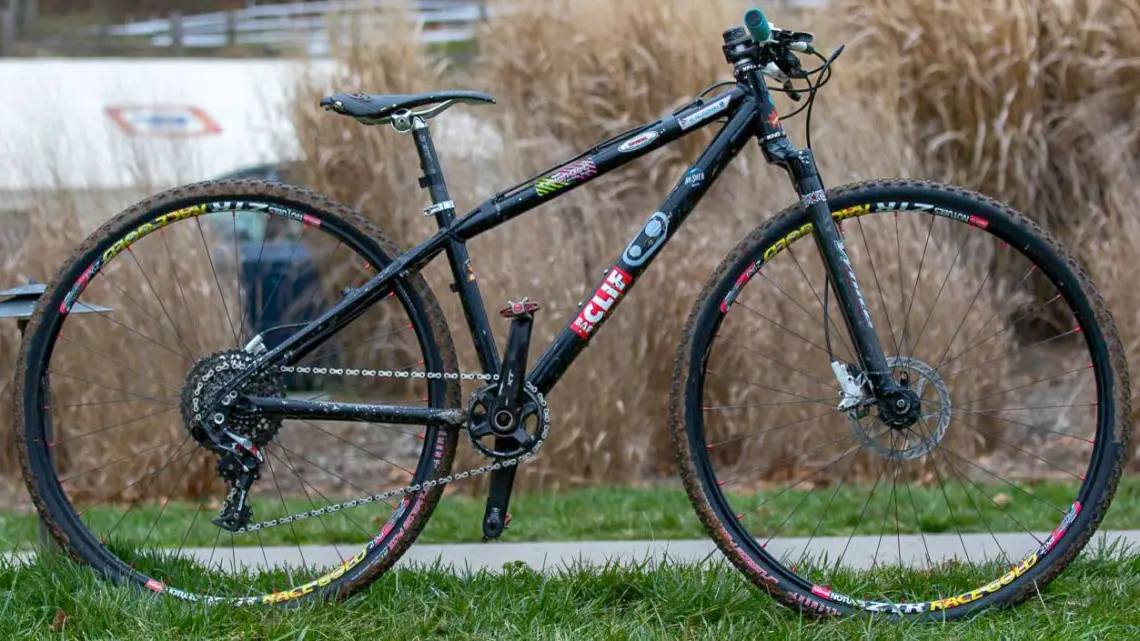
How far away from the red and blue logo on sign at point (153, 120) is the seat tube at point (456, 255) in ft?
13.7

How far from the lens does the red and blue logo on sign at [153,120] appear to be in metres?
7.24

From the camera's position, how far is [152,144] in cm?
705

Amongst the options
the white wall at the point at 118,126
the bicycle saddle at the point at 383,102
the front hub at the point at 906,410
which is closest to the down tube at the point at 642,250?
the bicycle saddle at the point at 383,102

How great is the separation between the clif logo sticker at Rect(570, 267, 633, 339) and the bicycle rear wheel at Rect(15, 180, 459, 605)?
37 centimetres

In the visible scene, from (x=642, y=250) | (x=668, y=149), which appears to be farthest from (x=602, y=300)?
(x=668, y=149)

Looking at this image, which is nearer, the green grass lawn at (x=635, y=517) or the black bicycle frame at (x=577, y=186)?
the black bicycle frame at (x=577, y=186)

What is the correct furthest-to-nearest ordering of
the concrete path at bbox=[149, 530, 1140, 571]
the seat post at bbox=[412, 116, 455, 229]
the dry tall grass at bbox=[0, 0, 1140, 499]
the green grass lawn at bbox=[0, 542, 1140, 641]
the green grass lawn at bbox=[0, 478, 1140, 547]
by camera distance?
the dry tall grass at bbox=[0, 0, 1140, 499], the green grass lawn at bbox=[0, 478, 1140, 547], the concrete path at bbox=[149, 530, 1140, 571], the seat post at bbox=[412, 116, 455, 229], the green grass lawn at bbox=[0, 542, 1140, 641]

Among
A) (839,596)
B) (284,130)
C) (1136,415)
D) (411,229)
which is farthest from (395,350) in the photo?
(839,596)

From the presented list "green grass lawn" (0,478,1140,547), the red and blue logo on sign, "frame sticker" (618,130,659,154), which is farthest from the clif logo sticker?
the red and blue logo on sign

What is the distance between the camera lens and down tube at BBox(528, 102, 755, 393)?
11.2 feet

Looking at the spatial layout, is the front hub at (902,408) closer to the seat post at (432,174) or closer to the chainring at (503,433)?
the chainring at (503,433)

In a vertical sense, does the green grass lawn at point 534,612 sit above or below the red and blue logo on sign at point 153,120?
below

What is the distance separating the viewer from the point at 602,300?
3.43 metres

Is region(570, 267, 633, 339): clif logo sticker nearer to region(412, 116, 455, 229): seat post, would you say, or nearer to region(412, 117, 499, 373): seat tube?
region(412, 117, 499, 373): seat tube
